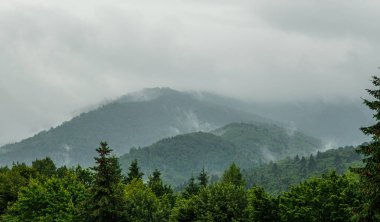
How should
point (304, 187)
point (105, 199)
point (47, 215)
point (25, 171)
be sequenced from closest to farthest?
point (105, 199) → point (304, 187) → point (47, 215) → point (25, 171)

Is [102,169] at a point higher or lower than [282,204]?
higher

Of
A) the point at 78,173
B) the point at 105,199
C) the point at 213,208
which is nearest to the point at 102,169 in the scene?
the point at 105,199

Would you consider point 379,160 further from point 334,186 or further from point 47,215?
point 47,215

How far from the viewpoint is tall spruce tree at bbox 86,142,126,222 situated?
207 ft

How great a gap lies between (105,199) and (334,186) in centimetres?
2992

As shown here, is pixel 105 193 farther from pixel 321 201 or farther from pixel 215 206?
pixel 321 201

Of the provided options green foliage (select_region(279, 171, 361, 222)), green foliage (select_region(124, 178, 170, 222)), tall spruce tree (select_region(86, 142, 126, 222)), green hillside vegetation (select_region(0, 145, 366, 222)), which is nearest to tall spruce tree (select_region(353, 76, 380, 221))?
green hillside vegetation (select_region(0, 145, 366, 222))

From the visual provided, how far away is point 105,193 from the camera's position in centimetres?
6391

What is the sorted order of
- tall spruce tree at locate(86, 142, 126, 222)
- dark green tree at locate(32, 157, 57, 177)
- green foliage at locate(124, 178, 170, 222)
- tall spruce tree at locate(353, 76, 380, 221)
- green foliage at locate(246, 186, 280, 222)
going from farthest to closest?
1. dark green tree at locate(32, 157, 57, 177)
2. green foliage at locate(124, 178, 170, 222)
3. green foliage at locate(246, 186, 280, 222)
4. tall spruce tree at locate(86, 142, 126, 222)
5. tall spruce tree at locate(353, 76, 380, 221)

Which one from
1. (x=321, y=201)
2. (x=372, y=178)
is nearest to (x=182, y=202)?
(x=321, y=201)

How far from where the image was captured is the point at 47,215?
8081 cm

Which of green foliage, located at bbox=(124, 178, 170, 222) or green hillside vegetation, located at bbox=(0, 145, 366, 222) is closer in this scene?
green hillside vegetation, located at bbox=(0, 145, 366, 222)

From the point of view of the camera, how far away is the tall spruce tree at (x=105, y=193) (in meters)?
63.2

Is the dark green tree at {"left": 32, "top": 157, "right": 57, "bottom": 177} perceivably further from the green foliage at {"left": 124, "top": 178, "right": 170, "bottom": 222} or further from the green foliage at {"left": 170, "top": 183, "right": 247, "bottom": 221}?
the green foliage at {"left": 170, "top": 183, "right": 247, "bottom": 221}
